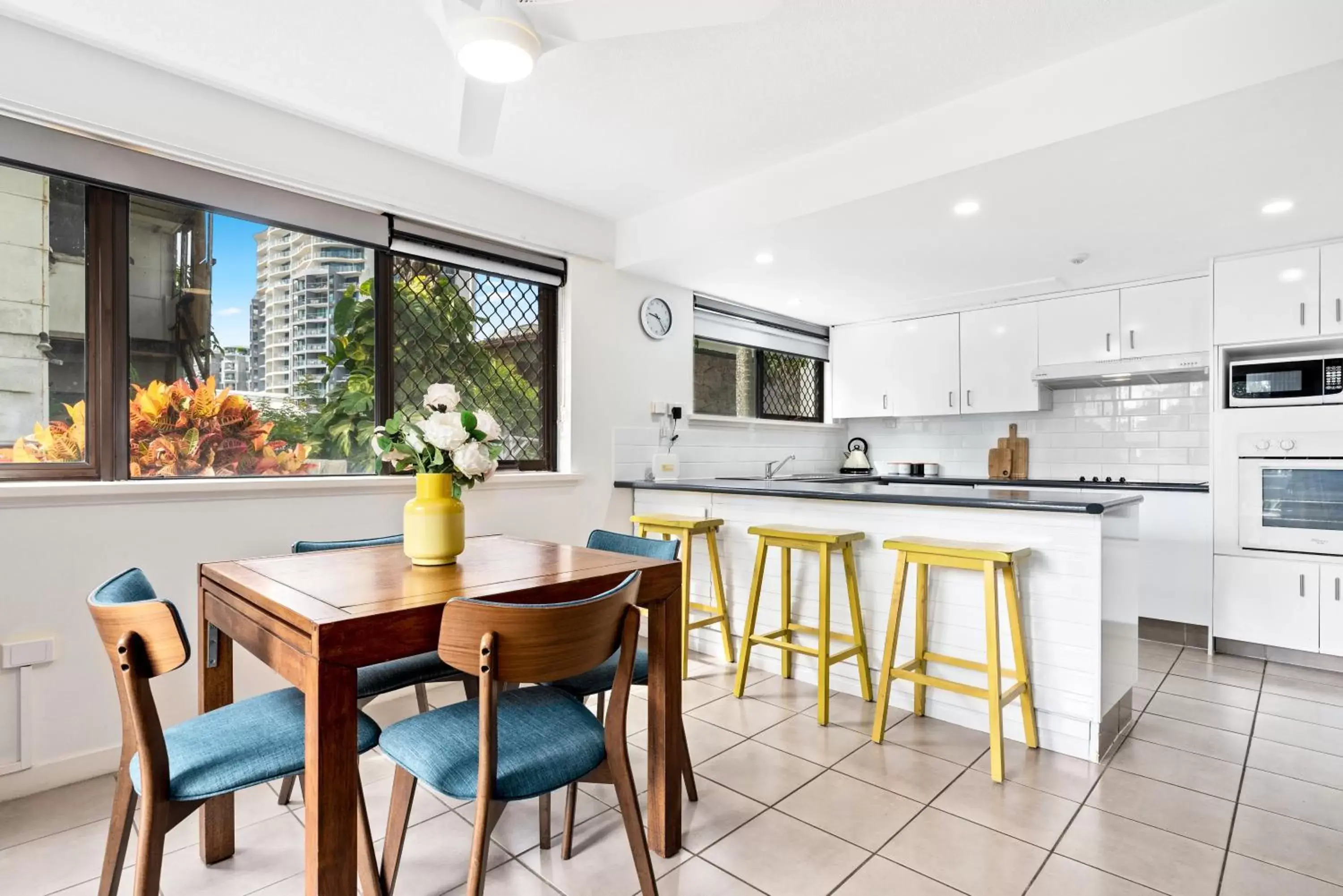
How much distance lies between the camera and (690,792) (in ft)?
7.18

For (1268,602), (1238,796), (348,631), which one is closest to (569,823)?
(348,631)

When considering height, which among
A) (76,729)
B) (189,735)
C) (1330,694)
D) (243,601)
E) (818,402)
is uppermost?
(818,402)

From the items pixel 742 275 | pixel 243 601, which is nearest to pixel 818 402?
pixel 742 275

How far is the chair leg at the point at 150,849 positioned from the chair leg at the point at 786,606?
7.69ft

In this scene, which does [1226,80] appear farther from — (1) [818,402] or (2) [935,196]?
(1) [818,402]

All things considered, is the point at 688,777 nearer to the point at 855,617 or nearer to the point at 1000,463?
the point at 855,617

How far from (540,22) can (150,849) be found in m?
1.97

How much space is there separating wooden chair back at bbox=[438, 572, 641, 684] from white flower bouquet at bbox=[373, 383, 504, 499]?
1.60 feet

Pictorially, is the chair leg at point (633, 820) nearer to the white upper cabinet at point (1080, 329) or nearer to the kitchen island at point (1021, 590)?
the kitchen island at point (1021, 590)

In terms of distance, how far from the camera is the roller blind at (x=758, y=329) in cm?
479

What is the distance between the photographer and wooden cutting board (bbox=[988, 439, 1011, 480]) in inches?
198

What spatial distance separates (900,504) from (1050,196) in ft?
4.79

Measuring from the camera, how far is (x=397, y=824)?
1.63m

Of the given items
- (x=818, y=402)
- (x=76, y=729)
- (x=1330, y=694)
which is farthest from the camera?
(x=818, y=402)
